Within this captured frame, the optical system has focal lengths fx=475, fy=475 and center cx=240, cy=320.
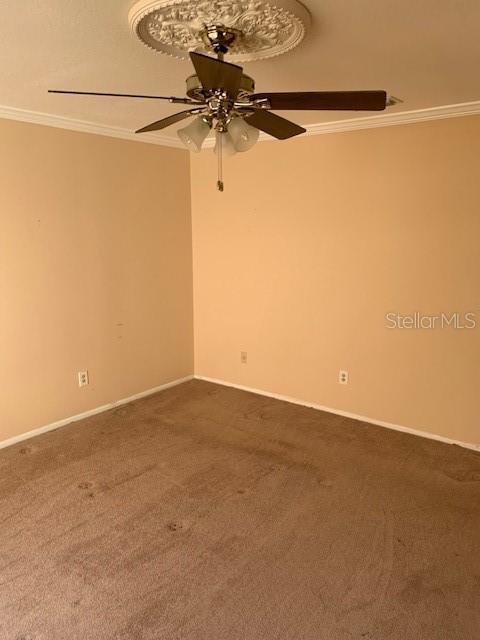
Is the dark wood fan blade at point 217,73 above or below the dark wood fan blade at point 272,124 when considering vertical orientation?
above

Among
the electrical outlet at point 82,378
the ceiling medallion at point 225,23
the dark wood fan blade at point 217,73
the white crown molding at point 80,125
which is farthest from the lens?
the electrical outlet at point 82,378

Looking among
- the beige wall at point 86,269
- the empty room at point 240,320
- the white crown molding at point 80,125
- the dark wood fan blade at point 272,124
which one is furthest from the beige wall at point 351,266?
the dark wood fan blade at point 272,124

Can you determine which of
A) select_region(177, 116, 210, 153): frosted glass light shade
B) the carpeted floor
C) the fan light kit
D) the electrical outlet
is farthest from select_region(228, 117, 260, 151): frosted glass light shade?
the electrical outlet

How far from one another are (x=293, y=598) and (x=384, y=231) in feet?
8.03

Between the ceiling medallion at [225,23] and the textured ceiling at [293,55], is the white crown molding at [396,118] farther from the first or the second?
the ceiling medallion at [225,23]

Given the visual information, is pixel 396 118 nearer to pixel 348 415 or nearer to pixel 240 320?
pixel 240 320

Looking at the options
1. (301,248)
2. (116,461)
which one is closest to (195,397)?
(116,461)

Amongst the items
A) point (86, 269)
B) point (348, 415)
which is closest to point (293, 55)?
point (86, 269)

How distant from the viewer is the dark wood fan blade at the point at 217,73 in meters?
1.41

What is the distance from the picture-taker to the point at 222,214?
4.27 metres

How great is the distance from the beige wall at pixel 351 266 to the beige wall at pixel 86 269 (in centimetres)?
40

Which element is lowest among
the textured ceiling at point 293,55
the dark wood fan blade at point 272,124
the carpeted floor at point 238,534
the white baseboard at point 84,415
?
the carpeted floor at point 238,534

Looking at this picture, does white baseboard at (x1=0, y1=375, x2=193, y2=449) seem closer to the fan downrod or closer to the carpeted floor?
the carpeted floor

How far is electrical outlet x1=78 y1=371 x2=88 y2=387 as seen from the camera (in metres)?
3.72
